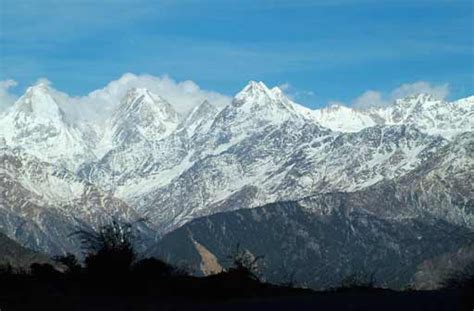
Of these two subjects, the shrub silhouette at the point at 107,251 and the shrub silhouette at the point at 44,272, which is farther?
the shrub silhouette at the point at 44,272

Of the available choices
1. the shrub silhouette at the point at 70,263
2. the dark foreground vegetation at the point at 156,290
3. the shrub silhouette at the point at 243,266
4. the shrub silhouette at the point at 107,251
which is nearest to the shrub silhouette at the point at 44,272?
the dark foreground vegetation at the point at 156,290

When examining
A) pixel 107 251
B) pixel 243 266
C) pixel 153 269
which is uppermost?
pixel 243 266

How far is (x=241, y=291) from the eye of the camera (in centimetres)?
2759

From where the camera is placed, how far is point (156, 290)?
2634 cm

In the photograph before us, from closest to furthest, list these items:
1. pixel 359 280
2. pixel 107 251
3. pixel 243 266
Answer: pixel 107 251 → pixel 243 266 → pixel 359 280

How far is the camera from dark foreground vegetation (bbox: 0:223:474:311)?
20.8m

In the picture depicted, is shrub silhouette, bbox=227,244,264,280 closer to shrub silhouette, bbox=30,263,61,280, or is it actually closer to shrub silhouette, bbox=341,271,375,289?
shrub silhouette, bbox=341,271,375,289

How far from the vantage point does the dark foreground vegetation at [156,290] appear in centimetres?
2077

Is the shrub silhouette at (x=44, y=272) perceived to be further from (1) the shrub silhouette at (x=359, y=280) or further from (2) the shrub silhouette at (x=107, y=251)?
(1) the shrub silhouette at (x=359, y=280)

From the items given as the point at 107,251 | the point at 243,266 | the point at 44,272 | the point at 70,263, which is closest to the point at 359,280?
the point at 243,266

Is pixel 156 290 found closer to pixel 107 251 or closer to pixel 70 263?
pixel 107 251

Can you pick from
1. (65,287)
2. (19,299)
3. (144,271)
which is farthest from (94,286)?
(19,299)

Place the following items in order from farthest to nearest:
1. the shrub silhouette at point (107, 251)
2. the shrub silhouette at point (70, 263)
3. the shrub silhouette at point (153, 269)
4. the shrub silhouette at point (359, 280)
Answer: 1. the shrub silhouette at point (359, 280)
2. the shrub silhouette at point (70, 263)
3. the shrub silhouette at point (153, 269)
4. the shrub silhouette at point (107, 251)

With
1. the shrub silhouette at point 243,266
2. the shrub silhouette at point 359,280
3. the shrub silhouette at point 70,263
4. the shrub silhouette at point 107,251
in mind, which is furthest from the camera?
the shrub silhouette at point 359,280
